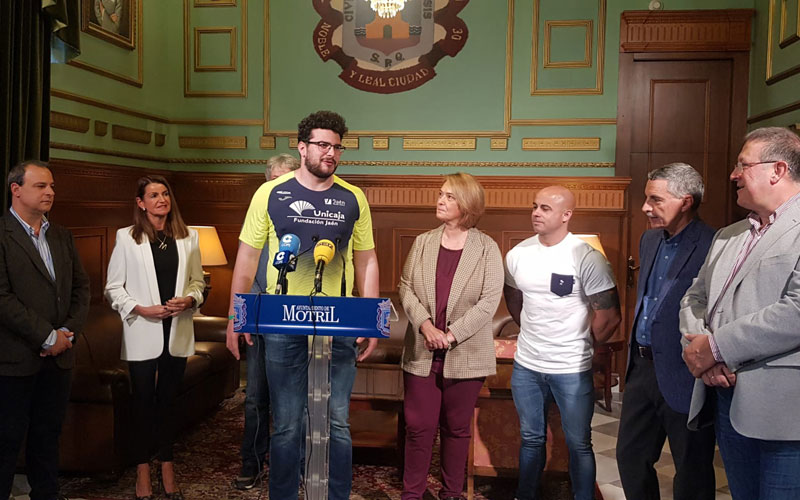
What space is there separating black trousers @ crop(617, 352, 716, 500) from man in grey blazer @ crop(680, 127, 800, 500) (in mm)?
320

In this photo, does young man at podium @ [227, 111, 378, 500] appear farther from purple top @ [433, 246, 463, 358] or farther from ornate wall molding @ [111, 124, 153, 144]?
ornate wall molding @ [111, 124, 153, 144]

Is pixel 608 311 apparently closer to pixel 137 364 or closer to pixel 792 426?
pixel 792 426

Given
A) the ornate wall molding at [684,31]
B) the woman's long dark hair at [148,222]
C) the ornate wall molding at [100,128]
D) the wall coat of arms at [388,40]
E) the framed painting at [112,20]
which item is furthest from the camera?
the wall coat of arms at [388,40]

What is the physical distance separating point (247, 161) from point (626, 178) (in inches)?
121

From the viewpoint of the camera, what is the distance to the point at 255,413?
124 inches

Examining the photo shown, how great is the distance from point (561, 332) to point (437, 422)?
2.20 feet

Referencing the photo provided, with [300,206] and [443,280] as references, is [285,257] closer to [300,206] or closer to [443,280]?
[300,206]

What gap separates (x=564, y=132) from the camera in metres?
5.15

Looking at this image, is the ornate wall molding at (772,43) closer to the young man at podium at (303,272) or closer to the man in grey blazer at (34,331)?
the young man at podium at (303,272)

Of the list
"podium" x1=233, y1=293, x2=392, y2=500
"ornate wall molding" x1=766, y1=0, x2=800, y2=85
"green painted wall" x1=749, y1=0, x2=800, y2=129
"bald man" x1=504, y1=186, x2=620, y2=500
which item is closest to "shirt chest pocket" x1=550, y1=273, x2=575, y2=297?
"bald man" x1=504, y1=186, x2=620, y2=500

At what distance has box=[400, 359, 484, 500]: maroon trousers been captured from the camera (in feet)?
9.09

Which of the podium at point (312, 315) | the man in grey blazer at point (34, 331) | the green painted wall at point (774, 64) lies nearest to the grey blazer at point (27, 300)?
the man in grey blazer at point (34, 331)

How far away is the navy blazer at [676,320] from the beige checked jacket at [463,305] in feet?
2.32

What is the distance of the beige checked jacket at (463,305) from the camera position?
2734 mm
